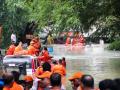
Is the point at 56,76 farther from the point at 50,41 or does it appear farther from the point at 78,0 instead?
the point at 50,41

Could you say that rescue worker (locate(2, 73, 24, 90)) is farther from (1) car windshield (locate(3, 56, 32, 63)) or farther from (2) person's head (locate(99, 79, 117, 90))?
(1) car windshield (locate(3, 56, 32, 63))

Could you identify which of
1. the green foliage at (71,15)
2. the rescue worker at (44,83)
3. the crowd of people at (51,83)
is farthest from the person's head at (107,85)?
the green foliage at (71,15)

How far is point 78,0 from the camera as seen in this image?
75.5ft

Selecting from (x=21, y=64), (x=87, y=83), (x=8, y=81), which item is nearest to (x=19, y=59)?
(x=21, y=64)

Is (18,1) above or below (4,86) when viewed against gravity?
above

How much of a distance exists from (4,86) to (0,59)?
10.6 m

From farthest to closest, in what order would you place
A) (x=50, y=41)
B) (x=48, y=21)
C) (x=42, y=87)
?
(x=50, y=41) < (x=48, y=21) < (x=42, y=87)

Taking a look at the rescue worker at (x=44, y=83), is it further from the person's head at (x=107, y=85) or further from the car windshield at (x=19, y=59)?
the car windshield at (x=19, y=59)

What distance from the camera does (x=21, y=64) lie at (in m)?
20.3

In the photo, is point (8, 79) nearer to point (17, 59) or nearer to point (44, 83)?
point (44, 83)

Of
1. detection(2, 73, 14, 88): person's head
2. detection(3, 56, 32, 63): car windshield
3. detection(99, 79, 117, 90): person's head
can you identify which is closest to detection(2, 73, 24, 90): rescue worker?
detection(2, 73, 14, 88): person's head

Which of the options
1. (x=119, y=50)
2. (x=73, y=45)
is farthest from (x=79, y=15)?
(x=73, y=45)

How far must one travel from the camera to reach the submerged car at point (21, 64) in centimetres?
2008

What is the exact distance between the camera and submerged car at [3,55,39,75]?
20084 millimetres
